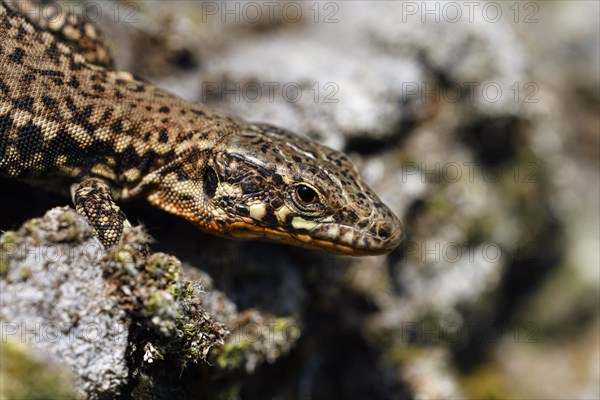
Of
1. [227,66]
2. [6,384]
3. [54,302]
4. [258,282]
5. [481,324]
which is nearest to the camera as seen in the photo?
[6,384]

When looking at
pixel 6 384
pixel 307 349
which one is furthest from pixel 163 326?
pixel 307 349

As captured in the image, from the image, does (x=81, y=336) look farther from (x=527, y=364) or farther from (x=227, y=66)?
(x=527, y=364)

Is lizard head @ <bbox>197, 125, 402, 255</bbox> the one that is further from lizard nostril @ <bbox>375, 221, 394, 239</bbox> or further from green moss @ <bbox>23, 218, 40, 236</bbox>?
green moss @ <bbox>23, 218, 40, 236</bbox>

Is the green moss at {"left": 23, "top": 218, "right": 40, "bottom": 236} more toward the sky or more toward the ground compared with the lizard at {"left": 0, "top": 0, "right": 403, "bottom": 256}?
more toward the ground

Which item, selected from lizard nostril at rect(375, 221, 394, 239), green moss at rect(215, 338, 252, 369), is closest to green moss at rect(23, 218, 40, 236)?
green moss at rect(215, 338, 252, 369)

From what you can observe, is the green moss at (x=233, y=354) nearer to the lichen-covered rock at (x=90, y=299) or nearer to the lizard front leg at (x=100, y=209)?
the lichen-covered rock at (x=90, y=299)
